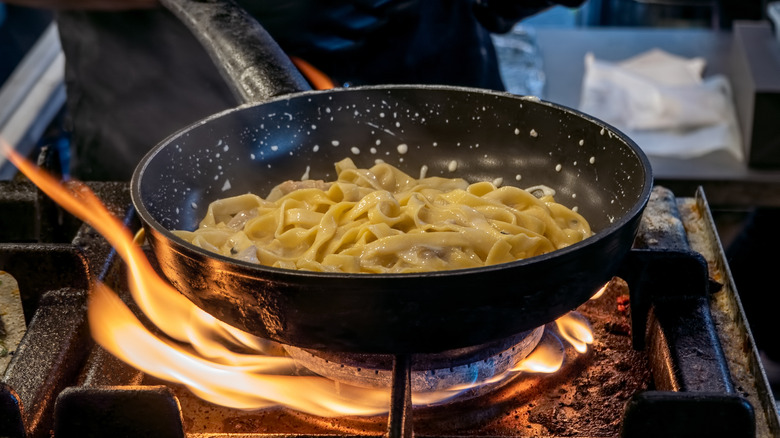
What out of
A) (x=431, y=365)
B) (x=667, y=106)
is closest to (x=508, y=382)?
(x=431, y=365)

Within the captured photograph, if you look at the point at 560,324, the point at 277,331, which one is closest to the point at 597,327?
the point at 560,324

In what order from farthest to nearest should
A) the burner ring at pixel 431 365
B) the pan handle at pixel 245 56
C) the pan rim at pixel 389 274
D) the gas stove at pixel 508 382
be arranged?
the pan handle at pixel 245 56 < the burner ring at pixel 431 365 < the gas stove at pixel 508 382 < the pan rim at pixel 389 274

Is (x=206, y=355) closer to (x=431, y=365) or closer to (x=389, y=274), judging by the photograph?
(x=431, y=365)

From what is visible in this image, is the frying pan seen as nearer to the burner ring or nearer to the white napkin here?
the burner ring

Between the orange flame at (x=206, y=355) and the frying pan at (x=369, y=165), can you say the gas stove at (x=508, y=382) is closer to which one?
the orange flame at (x=206, y=355)

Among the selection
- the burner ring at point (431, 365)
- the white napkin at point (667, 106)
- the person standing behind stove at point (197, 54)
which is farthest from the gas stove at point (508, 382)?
the white napkin at point (667, 106)

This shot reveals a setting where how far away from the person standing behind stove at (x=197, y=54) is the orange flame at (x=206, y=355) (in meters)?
0.98

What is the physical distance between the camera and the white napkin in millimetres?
3639

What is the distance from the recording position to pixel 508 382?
1542 millimetres

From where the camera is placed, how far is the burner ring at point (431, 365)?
4.78 feet

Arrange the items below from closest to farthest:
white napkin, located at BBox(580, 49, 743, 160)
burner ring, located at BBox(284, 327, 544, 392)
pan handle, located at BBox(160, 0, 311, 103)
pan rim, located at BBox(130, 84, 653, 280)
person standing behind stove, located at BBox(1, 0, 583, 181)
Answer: pan rim, located at BBox(130, 84, 653, 280)
burner ring, located at BBox(284, 327, 544, 392)
pan handle, located at BBox(160, 0, 311, 103)
person standing behind stove, located at BBox(1, 0, 583, 181)
white napkin, located at BBox(580, 49, 743, 160)

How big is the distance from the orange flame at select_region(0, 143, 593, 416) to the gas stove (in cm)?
2

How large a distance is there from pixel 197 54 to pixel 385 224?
4.44ft

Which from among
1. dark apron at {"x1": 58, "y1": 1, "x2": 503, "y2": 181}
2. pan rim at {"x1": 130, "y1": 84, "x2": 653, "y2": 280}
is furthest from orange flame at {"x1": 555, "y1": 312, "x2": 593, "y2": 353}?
dark apron at {"x1": 58, "y1": 1, "x2": 503, "y2": 181}
